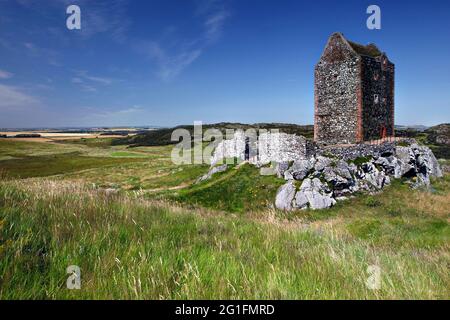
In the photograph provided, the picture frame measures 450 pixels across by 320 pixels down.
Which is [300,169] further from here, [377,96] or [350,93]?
[377,96]

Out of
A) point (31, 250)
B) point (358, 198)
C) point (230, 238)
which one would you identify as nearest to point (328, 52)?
point (358, 198)

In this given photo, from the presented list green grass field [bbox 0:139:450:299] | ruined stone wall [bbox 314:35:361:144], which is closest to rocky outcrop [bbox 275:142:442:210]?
ruined stone wall [bbox 314:35:361:144]

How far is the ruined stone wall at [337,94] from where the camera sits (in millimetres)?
26859

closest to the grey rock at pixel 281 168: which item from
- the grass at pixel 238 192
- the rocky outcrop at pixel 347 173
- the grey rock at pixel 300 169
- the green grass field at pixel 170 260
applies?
the rocky outcrop at pixel 347 173

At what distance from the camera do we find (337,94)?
27.7 meters

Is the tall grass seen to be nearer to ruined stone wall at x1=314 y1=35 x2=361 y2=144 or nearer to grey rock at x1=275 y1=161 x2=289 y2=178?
grey rock at x1=275 y1=161 x2=289 y2=178

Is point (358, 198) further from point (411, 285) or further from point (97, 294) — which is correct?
point (97, 294)

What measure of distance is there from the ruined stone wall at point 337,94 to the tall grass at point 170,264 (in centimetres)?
2478

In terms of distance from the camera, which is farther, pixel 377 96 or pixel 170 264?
pixel 377 96

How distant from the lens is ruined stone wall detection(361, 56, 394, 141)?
2714 centimetres

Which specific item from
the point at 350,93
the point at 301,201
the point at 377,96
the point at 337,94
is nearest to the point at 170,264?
the point at 301,201

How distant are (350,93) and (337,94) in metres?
1.17

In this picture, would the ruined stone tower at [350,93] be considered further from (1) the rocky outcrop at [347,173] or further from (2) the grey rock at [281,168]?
(2) the grey rock at [281,168]
